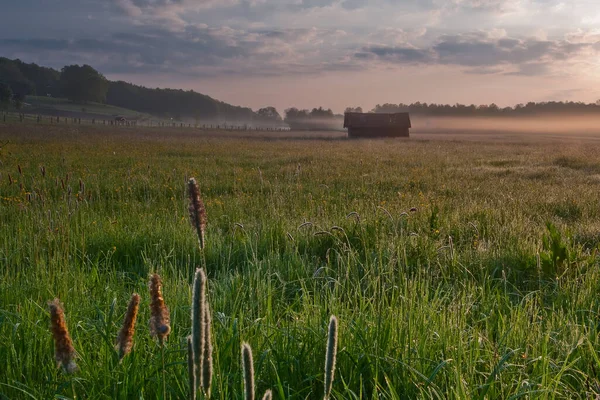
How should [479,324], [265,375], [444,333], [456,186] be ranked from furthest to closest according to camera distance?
[456,186], [479,324], [444,333], [265,375]

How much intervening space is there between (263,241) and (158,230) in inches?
56.0

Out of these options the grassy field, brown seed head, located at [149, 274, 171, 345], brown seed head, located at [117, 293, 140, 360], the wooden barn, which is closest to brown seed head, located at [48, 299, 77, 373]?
brown seed head, located at [117, 293, 140, 360]

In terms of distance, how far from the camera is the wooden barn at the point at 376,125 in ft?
225

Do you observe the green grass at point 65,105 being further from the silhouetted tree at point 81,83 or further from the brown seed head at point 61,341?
the brown seed head at point 61,341

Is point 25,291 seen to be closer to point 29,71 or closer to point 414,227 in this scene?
point 414,227

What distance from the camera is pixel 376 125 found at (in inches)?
2699

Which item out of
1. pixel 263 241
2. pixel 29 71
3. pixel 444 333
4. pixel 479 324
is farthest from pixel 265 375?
pixel 29 71

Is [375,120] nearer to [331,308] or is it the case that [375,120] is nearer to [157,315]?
[331,308]

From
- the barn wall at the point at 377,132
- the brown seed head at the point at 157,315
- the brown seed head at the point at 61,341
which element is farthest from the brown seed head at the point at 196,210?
the barn wall at the point at 377,132

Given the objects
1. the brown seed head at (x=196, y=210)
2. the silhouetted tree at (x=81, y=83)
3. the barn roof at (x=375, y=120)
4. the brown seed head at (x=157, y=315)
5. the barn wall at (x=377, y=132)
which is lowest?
the brown seed head at (x=157, y=315)

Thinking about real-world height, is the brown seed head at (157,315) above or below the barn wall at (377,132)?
below

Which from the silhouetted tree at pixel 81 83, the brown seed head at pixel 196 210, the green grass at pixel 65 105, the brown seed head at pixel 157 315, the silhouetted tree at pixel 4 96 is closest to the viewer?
the brown seed head at pixel 157 315

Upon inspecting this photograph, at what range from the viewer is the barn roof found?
225 ft

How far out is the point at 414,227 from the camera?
793 centimetres
